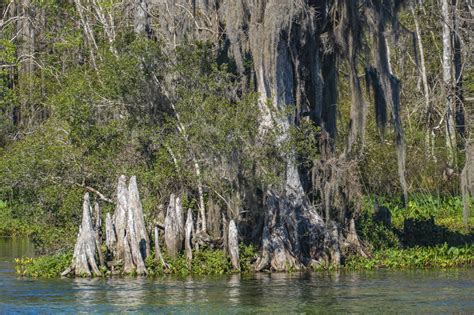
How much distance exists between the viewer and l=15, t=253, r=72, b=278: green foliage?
24.2 meters

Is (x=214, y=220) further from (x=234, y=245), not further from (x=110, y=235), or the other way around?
(x=110, y=235)

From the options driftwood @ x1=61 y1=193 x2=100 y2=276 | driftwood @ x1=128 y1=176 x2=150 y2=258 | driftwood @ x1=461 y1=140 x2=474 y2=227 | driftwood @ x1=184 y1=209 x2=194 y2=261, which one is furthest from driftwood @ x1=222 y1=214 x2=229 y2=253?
driftwood @ x1=461 y1=140 x2=474 y2=227

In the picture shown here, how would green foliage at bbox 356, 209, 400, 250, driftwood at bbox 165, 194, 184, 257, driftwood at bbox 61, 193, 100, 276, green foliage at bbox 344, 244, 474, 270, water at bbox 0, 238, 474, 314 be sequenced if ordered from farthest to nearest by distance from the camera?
1. green foliage at bbox 356, 209, 400, 250
2. green foliage at bbox 344, 244, 474, 270
3. driftwood at bbox 165, 194, 184, 257
4. driftwood at bbox 61, 193, 100, 276
5. water at bbox 0, 238, 474, 314

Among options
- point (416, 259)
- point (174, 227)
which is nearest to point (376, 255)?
point (416, 259)

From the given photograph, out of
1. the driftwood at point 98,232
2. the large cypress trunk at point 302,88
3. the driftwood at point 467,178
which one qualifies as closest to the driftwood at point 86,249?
the driftwood at point 98,232

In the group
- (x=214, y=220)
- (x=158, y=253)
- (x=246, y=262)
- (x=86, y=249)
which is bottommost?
(x=246, y=262)

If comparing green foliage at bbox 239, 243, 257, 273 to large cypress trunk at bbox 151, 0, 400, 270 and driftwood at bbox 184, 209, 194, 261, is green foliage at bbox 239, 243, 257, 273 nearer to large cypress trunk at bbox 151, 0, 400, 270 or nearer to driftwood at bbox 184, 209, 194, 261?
large cypress trunk at bbox 151, 0, 400, 270

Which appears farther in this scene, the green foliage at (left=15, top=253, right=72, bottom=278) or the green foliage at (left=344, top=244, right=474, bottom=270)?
the green foliage at (left=344, top=244, right=474, bottom=270)

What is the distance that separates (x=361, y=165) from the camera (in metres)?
30.8

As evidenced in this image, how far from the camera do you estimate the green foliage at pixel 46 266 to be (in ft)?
79.4

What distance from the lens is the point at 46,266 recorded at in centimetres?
2445

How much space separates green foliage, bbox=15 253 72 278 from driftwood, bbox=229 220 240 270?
11.2 feet

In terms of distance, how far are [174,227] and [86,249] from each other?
184 cm

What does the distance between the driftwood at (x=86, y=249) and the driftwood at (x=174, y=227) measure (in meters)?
1.52
